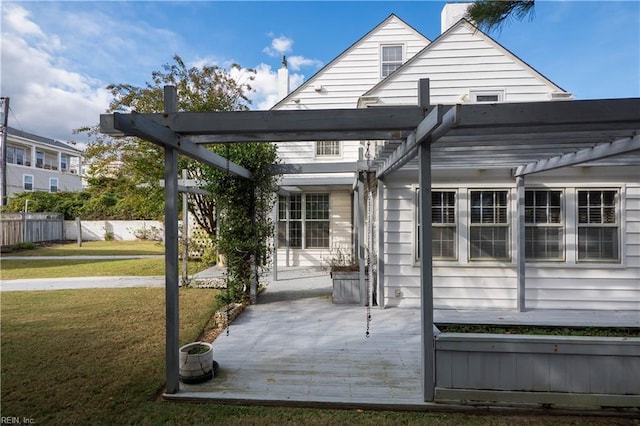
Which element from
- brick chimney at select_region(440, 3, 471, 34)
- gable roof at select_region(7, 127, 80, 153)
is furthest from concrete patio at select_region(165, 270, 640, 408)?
gable roof at select_region(7, 127, 80, 153)

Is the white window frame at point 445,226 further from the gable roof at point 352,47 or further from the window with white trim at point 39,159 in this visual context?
the window with white trim at point 39,159

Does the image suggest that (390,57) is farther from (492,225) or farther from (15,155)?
(15,155)

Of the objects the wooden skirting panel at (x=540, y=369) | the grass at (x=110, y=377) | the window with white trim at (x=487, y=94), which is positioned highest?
the window with white trim at (x=487, y=94)

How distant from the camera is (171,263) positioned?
301 cm

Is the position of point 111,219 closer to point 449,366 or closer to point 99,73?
point 99,73

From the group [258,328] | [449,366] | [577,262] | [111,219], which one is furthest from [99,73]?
[577,262]

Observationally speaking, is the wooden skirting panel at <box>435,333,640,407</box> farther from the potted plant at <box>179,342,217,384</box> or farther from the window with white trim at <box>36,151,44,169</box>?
the window with white trim at <box>36,151,44,169</box>

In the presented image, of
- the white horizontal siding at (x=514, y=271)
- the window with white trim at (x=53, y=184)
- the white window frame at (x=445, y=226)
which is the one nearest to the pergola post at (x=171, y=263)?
the white horizontal siding at (x=514, y=271)

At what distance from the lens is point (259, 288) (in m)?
7.10

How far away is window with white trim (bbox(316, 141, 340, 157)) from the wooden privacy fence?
14.2 metres

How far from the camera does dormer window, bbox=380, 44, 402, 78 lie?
400 inches

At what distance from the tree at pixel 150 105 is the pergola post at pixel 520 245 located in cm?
922

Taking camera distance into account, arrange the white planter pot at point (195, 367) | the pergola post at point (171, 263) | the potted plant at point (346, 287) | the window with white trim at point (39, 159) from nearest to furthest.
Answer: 1. the pergola post at point (171, 263)
2. the white planter pot at point (195, 367)
3. the potted plant at point (346, 287)
4. the window with white trim at point (39, 159)

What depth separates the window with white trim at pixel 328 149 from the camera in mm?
10508
